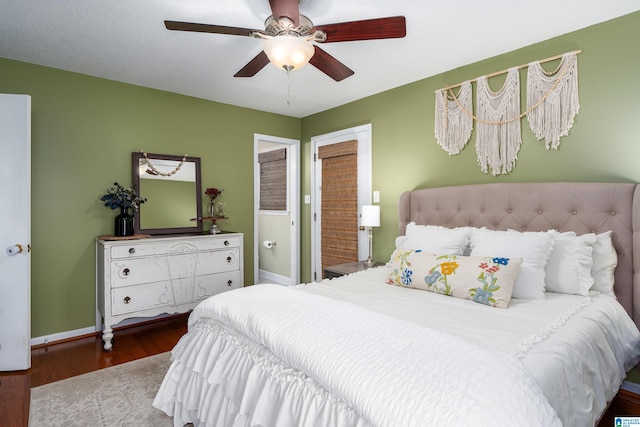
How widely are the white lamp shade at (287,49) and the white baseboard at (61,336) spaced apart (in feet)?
10.0

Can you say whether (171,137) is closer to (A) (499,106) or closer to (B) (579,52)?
(A) (499,106)

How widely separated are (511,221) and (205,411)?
235cm

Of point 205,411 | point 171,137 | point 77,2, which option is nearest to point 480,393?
point 205,411

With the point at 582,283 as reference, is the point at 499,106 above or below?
above

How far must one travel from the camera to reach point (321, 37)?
1850 mm

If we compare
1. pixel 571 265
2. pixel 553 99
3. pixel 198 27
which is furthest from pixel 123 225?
pixel 553 99

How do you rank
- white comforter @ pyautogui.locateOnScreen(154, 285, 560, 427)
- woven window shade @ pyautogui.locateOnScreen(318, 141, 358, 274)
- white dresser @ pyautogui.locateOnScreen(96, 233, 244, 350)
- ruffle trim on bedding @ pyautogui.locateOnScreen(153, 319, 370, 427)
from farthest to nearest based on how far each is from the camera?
1. woven window shade @ pyautogui.locateOnScreen(318, 141, 358, 274)
2. white dresser @ pyautogui.locateOnScreen(96, 233, 244, 350)
3. ruffle trim on bedding @ pyautogui.locateOnScreen(153, 319, 370, 427)
4. white comforter @ pyautogui.locateOnScreen(154, 285, 560, 427)

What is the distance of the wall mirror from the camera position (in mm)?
3451

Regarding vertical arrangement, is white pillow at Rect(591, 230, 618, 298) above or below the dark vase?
below

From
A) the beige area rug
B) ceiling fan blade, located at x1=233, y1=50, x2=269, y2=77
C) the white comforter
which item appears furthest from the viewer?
ceiling fan blade, located at x1=233, y1=50, x2=269, y2=77

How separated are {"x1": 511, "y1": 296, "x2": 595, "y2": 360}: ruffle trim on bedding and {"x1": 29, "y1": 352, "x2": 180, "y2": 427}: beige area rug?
1836 mm

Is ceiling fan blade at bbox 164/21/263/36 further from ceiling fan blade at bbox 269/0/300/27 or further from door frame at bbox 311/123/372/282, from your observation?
door frame at bbox 311/123/372/282

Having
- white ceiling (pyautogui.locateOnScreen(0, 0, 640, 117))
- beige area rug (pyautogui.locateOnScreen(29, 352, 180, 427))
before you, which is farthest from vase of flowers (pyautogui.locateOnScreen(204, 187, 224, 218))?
beige area rug (pyautogui.locateOnScreen(29, 352, 180, 427))

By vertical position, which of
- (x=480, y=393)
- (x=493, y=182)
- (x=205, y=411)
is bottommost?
(x=205, y=411)
